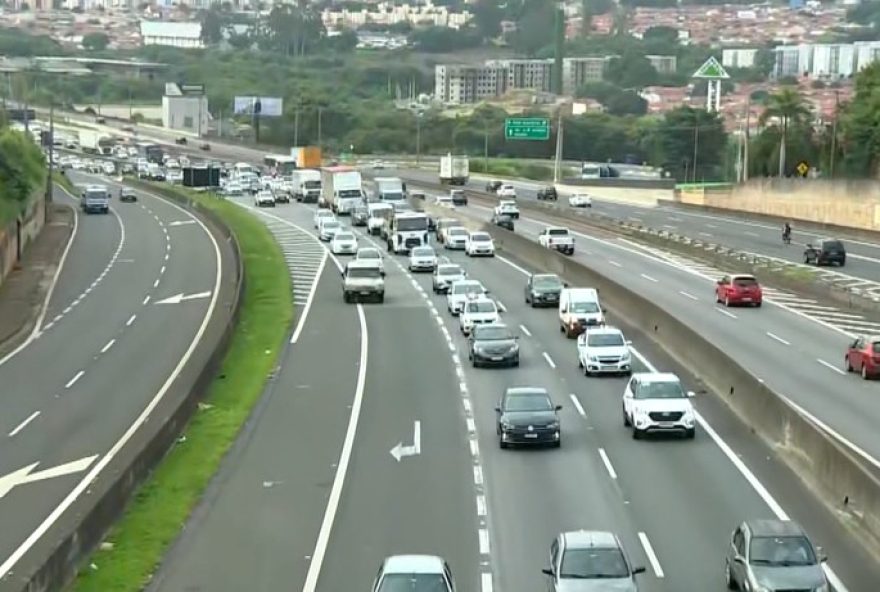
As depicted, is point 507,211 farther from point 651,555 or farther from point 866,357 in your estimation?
point 651,555

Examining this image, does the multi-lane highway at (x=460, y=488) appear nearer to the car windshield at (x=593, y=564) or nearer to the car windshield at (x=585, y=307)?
the car windshield at (x=593, y=564)

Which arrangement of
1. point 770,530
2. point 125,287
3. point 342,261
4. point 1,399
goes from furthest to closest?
point 342,261, point 125,287, point 1,399, point 770,530

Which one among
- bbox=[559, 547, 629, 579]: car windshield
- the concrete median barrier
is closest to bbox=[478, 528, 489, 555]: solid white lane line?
bbox=[559, 547, 629, 579]: car windshield

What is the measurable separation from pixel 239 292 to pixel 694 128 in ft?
416

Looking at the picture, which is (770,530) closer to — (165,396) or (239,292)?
(165,396)

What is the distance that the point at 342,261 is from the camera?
7731cm

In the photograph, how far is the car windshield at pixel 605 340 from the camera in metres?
42.7

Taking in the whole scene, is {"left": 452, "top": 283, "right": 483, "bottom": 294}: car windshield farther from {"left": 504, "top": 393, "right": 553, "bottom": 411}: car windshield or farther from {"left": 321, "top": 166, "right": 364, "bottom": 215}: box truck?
{"left": 321, "top": 166, "right": 364, "bottom": 215}: box truck

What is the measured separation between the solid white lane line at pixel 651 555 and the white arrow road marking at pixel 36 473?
1214cm

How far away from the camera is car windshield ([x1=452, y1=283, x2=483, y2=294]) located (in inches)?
2213

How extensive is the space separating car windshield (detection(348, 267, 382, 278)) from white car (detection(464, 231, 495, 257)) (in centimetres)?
1737

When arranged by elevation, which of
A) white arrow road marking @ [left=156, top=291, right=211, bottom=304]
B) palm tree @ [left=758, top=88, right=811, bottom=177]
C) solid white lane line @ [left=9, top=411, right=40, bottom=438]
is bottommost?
solid white lane line @ [left=9, top=411, right=40, bottom=438]

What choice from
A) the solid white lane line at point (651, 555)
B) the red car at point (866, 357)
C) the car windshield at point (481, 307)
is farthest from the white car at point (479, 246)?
the solid white lane line at point (651, 555)

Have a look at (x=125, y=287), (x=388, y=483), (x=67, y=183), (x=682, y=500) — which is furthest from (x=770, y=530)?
(x=67, y=183)
